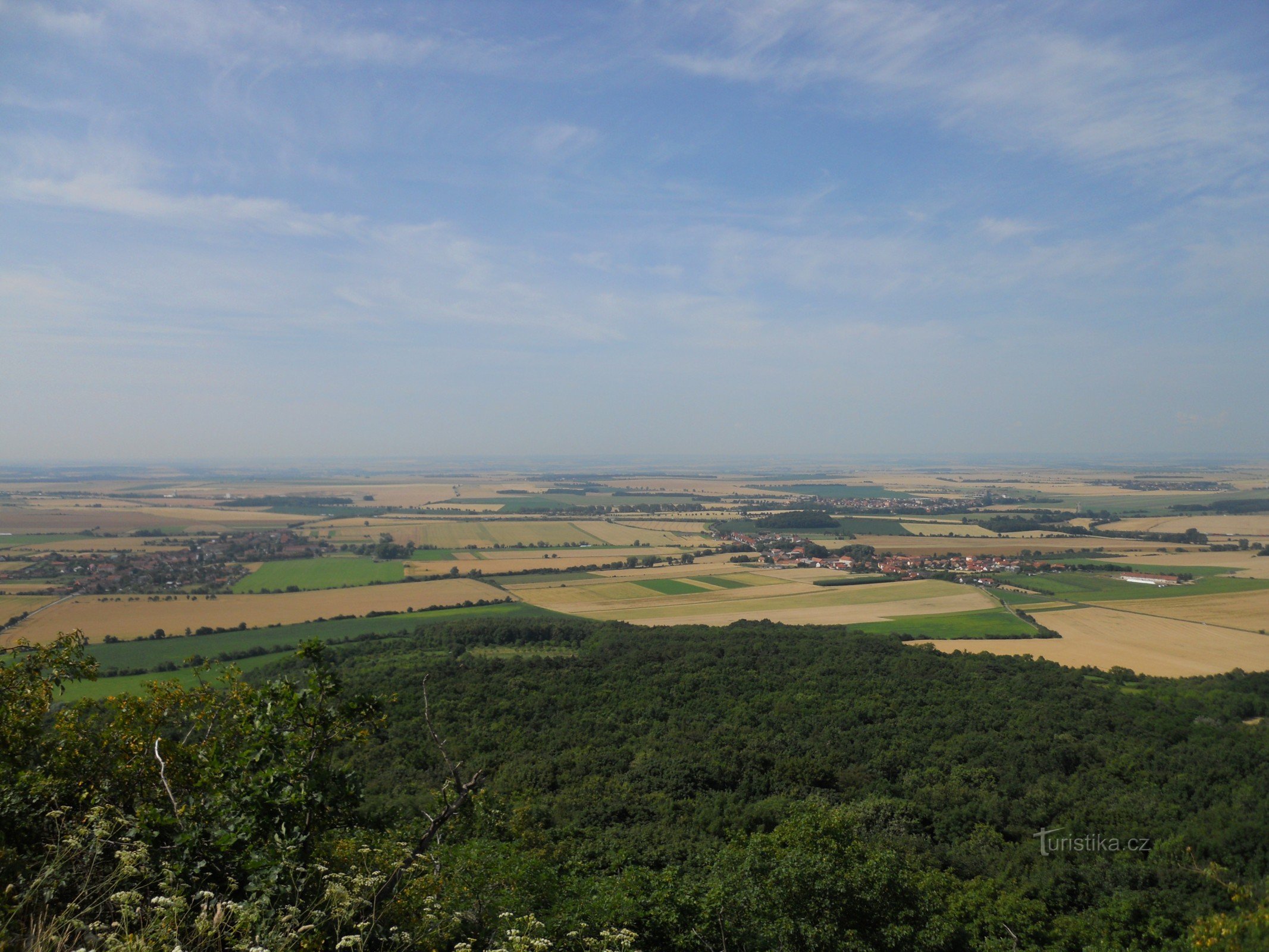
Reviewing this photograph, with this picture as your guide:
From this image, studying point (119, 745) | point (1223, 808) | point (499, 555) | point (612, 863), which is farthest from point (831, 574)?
point (119, 745)

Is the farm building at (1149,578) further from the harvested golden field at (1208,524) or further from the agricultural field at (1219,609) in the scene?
the harvested golden field at (1208,524)

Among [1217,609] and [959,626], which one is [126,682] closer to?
[959,626]

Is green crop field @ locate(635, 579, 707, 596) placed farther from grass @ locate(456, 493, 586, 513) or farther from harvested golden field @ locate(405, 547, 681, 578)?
grass @ locate(456, 493, 586, 513)

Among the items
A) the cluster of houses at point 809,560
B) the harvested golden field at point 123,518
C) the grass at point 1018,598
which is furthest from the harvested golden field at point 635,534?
the harvested golden field at point 123,518

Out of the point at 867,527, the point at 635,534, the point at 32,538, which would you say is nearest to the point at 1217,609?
the point at 867,527

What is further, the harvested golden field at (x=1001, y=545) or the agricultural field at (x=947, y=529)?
the agricultural field at (x=947, y=529)

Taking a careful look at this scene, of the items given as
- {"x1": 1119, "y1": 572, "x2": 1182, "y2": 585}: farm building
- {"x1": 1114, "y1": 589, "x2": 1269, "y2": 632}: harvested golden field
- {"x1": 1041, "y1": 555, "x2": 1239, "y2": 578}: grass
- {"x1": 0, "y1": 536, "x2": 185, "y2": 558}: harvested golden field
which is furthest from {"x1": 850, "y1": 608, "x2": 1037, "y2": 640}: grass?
{"x1": 0, "y1": 536, "x2": 185, "y2": 558}: harvested golden field
